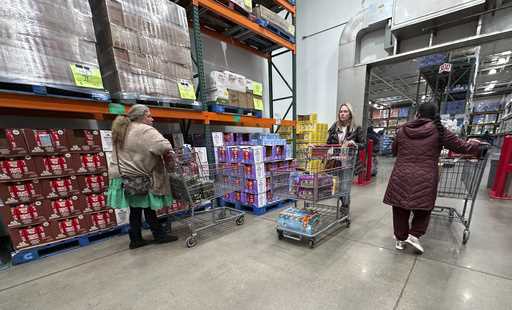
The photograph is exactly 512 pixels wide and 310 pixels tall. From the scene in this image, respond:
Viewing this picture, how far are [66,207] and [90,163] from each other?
1.74 feet

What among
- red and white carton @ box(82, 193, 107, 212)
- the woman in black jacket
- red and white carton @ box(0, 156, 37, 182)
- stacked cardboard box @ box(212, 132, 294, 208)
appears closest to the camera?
red and white carton @ box(0, 156, 37, 182)

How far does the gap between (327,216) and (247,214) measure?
4.04ft

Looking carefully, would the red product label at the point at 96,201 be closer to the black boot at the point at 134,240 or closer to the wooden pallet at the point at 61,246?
the wooden pallet at the point at 61,246

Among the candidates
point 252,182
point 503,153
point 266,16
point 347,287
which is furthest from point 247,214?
point 503,153

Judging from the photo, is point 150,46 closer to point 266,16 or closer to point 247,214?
point 266,16

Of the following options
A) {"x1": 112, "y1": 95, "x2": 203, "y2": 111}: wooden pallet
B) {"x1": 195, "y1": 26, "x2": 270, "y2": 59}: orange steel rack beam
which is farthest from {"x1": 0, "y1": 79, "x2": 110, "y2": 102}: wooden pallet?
{"x1": 195, "y1": 26, "x2": 270, "y2": 59}: orange steel rack beam

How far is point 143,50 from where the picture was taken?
2357 mm

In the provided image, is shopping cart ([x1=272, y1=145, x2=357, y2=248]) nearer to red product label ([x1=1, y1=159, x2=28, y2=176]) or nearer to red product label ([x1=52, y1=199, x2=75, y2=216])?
red product label ([x1=52, y1=199, x2=75, y2=216])

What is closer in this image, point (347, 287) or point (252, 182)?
point (347, 287)

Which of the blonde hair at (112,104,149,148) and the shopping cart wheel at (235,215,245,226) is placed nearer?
the blonde hair at (112,104,149,148)

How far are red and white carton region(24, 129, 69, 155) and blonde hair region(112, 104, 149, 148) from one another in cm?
66

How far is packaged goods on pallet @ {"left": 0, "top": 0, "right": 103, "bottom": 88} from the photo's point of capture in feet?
5.38

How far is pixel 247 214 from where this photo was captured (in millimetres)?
3172

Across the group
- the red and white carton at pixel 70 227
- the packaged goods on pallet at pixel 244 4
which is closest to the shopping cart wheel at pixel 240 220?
the red and white carton at pixel 70 227
